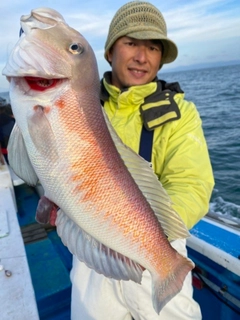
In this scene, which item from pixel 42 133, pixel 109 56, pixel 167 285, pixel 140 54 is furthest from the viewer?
pixel 109 56

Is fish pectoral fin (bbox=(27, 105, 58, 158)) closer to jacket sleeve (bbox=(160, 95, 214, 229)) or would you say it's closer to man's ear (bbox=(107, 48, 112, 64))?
jacket sleeve (bbox=(160, 95, 214, 229))

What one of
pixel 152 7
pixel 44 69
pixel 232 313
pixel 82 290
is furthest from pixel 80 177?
pixel 232 313

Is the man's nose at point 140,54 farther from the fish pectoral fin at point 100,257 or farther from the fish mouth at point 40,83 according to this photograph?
the fish pectoral fin at point 100,257

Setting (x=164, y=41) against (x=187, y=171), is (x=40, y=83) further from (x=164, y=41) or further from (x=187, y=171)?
(x=164, y=41)

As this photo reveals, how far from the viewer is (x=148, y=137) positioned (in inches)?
93.2

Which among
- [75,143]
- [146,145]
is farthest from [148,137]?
[75,143]

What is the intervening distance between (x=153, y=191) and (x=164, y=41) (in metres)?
1.44

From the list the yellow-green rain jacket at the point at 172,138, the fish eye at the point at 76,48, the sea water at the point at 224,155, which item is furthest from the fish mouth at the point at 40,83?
the sea water at the point at 224,155

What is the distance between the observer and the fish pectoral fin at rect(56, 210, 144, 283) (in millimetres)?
1658

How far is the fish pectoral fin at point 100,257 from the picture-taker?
1658mm

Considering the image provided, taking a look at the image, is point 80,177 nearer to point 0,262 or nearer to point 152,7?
point 0,262

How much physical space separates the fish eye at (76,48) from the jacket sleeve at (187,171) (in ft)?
3.32

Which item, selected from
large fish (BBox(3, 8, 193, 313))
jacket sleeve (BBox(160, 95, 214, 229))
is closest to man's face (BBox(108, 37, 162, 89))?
jacket sleeve (BBox(160, 95, 214, 229))

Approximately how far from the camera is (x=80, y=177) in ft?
4.90
